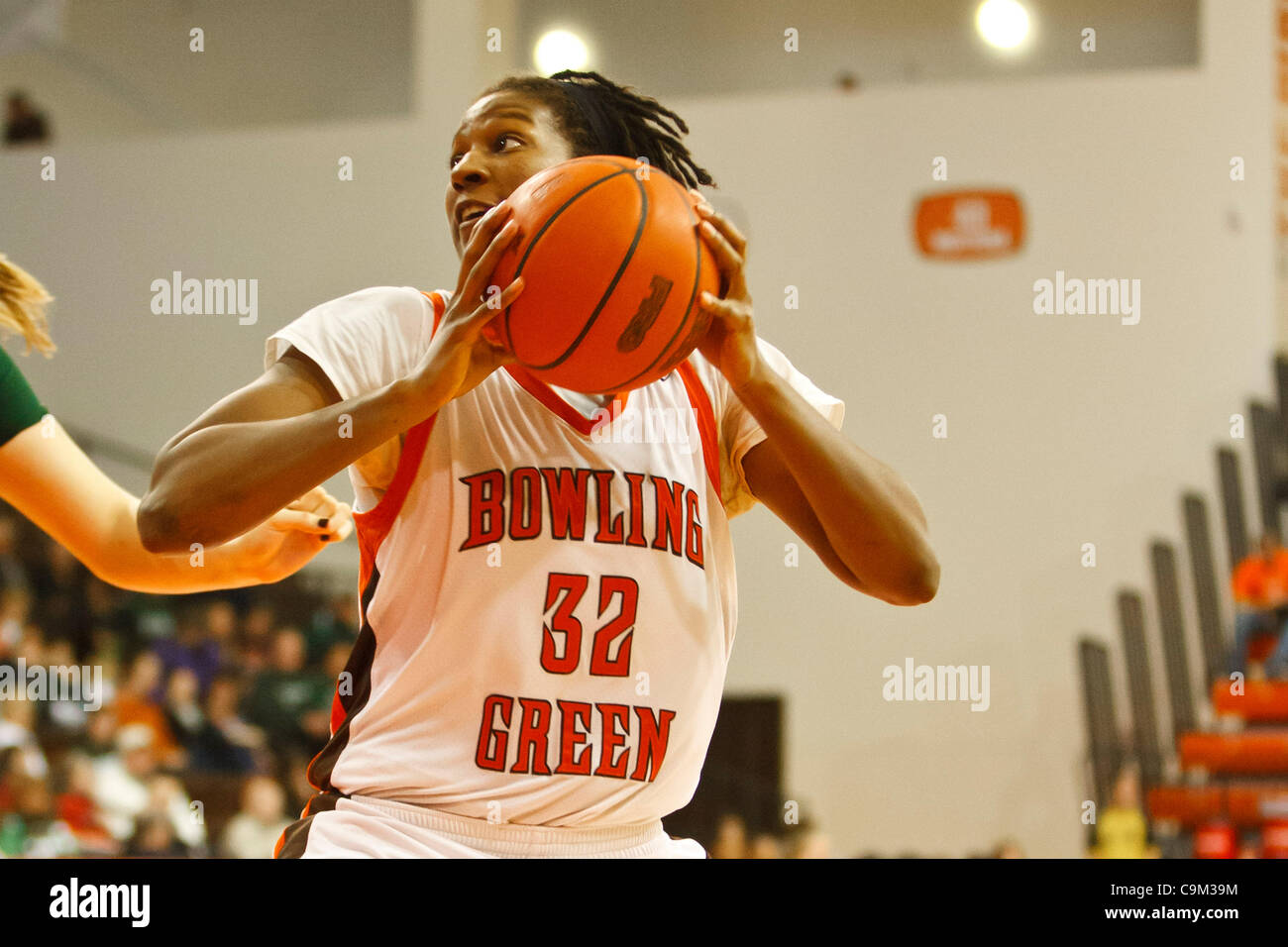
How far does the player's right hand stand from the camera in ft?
5.69

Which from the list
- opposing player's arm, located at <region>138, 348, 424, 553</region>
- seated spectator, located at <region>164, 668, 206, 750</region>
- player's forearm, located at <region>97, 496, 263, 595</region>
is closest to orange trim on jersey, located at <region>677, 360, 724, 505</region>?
opposing player's arm, located at <region>138, 348, 424, 553</region>

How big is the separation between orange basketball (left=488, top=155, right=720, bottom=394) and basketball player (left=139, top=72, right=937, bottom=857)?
0.04 metres

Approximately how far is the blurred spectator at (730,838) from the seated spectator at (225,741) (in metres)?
2.49

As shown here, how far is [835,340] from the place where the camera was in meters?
8.43

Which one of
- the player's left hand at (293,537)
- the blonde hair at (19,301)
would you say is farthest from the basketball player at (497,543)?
the blonde hair at (19,301)

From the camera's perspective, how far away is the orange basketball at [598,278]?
1.76 meters

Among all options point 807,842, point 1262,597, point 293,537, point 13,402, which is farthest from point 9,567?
point 1262,597

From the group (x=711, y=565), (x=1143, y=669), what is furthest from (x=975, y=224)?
(x=711, y=565)

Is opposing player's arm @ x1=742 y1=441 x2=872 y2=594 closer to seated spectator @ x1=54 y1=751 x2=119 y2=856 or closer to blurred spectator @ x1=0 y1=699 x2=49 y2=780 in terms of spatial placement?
seated spectator @ x1=54 y1=751 x2=119 y2=856

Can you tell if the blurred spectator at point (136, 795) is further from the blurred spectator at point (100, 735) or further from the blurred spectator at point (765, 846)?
the blurred spectator at point (765, 846)

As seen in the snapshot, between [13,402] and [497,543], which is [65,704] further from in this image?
[497,543]

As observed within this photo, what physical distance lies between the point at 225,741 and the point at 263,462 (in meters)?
6.17

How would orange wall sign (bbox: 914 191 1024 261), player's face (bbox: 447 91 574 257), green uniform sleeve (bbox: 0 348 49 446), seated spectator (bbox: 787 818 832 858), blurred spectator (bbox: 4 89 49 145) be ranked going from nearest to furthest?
player's face (bbox: 447 91 574 257), green uniform sleeve (bbox: 0 348 49 446), seated spectator (bbox: 787 818 832 858), orange wall sign (bbox: 914 191 1024 261), blurred spectator (bbox: 4 89 49 145)
